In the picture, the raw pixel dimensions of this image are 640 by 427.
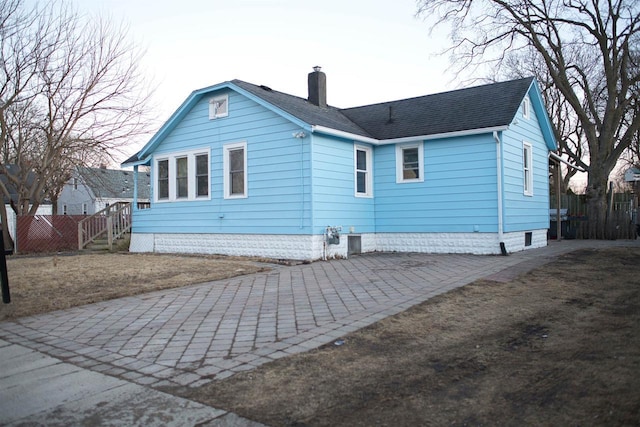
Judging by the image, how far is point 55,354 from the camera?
4816 millimetres

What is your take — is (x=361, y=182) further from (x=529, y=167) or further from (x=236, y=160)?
(x=529, y=167)

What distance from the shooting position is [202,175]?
15422mm

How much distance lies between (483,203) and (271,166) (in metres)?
5.89

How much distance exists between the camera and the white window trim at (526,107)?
596 inches

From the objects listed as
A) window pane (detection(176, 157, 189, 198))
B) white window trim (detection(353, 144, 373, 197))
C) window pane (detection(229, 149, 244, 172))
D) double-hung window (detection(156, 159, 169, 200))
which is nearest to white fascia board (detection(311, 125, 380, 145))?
white window trim (detection(353, 144, 373, 197))

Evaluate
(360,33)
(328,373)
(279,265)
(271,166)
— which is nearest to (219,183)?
(271,166)

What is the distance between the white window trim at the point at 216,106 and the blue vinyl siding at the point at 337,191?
350cm

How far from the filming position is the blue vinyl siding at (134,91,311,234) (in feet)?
42.8

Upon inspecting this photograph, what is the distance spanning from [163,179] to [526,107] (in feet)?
40.0

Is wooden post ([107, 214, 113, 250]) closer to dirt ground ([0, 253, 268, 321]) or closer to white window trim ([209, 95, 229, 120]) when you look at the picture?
dirt ground ([0, 253, 268, 321])

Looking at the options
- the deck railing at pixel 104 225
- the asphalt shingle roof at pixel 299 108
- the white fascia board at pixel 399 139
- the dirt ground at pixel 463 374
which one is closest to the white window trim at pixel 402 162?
the white fascia board at pixel 399 139

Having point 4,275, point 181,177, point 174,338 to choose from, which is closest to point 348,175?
point 181,177

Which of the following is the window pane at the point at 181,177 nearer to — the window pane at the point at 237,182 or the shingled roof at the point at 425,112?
the window pane at the point at 237,182

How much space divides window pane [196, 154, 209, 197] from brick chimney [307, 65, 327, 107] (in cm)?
437
